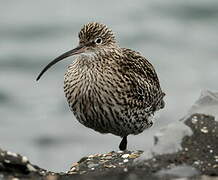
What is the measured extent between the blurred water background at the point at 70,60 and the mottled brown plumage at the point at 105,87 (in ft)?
13.6

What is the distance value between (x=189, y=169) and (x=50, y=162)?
9200 mm

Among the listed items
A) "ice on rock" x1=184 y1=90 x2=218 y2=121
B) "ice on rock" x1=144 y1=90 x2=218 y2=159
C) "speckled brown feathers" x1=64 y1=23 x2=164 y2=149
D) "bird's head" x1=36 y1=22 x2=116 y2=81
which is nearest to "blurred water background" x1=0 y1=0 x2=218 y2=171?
"speckled brown feathers" x1=64 y1=23 x2=164 y2=149

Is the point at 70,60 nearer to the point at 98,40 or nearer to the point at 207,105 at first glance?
the point at 98,40

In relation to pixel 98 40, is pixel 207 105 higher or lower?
lower

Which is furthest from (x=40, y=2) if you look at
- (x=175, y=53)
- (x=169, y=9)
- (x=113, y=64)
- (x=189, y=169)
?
(x=189, y=169)

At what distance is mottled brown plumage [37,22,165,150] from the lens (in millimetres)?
12125

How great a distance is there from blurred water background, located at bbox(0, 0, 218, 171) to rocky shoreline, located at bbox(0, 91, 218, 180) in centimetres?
797

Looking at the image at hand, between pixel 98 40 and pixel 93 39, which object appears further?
pixel 98 40

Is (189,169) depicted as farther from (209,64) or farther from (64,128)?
(209,64)

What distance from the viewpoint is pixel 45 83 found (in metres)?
20.1

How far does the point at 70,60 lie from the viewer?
20891 mm

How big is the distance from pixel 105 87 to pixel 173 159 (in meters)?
4.27

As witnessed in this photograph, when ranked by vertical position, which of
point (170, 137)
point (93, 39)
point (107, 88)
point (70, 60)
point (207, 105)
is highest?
point (70, 60)

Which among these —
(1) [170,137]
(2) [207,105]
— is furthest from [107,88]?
(1) [170,137]
